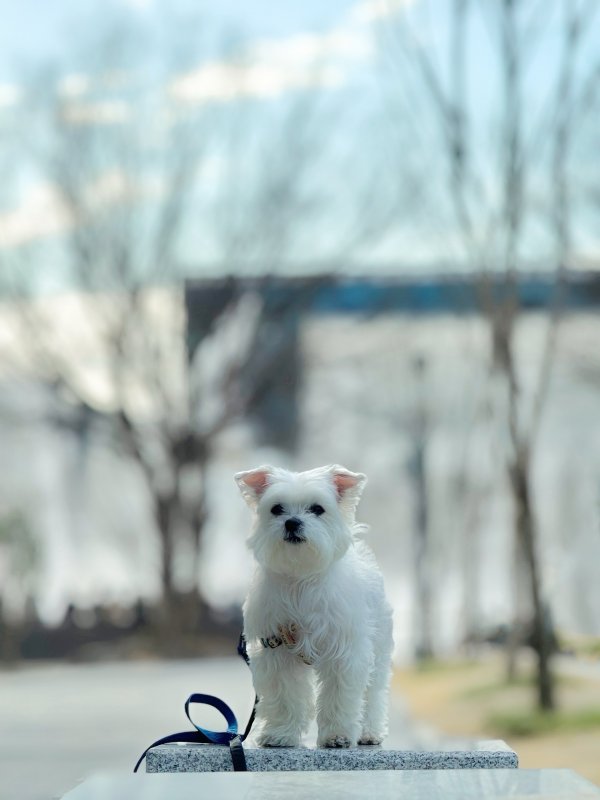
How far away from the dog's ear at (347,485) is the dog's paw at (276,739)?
601 millimetres

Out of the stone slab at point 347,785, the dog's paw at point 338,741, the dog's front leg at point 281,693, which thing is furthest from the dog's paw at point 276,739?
the stone slab at point 347,785

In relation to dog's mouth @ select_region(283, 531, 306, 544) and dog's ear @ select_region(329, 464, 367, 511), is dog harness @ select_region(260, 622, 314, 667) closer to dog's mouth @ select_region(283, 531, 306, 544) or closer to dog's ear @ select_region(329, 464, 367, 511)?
dog's mouth @ select_region(283, 531, 306, 544)

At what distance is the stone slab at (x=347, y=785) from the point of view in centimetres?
293

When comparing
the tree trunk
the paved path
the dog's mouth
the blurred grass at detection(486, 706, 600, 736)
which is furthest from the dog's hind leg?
the tree trunk

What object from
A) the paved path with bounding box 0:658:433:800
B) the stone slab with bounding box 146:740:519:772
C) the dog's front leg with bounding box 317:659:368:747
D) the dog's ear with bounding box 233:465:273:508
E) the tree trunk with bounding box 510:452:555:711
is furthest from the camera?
the tree trunk with bounding box 510:452:555:711

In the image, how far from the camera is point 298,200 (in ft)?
69.3

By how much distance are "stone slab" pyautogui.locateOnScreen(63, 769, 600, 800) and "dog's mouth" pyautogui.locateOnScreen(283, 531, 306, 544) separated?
0.56m

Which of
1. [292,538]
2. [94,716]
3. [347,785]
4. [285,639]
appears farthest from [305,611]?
[94,716]

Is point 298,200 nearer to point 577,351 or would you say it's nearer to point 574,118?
point 577,351

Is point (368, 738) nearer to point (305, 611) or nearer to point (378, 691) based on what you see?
point (378, 691)

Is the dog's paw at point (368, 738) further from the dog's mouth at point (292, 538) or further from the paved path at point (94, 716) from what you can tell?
the paved path at point (94, 716)

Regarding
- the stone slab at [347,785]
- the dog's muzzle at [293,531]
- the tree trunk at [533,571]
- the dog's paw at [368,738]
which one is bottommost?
the tree trunk at [533,571]

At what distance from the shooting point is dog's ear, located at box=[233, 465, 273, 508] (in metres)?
3.66

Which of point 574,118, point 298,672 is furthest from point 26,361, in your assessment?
point 298,672
